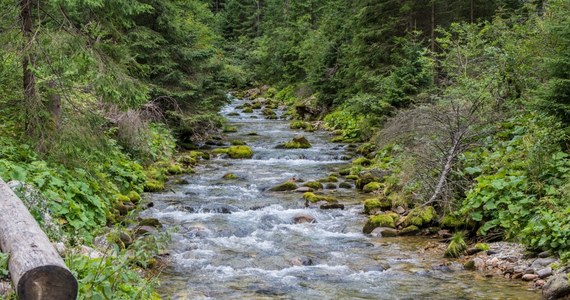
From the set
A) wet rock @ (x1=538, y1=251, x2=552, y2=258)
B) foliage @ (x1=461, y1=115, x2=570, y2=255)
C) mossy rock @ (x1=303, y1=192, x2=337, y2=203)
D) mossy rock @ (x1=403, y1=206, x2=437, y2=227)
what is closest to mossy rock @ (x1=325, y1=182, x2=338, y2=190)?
mossy rock @ (x1=303, y1=192, x2=337, y2=203)

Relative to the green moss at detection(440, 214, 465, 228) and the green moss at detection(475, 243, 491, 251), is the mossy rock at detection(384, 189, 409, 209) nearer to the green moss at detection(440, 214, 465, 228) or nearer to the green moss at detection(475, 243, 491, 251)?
the green moss at detection(440, 214, 465, 228)

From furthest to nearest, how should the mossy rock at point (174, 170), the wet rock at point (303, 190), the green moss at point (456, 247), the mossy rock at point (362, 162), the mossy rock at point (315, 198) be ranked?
the mossy rock at point (362, 162), the mossy rock at point (174, 170), the wet rock at point (303, 190), the mossy rock at point (315, 198), the green moss at point (456, 247)

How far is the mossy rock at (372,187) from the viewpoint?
14995mm

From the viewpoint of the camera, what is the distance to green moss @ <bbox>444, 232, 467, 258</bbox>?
380 inches

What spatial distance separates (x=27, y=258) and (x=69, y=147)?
567 cm

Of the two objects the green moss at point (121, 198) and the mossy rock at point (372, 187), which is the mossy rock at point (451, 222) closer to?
the mossy rock at point (372, 187)

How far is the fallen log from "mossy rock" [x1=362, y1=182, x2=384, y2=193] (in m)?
11.0

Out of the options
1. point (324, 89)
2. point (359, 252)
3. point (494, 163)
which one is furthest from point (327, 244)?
point (324, 89)

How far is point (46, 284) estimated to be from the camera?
427 cm

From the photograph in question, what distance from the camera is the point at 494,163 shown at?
11242 millimetres

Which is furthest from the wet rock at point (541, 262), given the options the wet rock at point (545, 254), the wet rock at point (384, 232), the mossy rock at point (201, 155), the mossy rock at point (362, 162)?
the mossy rock at point (201, 155)

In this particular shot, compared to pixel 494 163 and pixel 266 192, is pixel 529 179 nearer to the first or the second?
pixel 494 163

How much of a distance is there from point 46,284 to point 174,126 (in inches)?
647

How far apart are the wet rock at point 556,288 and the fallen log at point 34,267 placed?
20.4 ft
